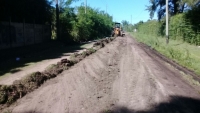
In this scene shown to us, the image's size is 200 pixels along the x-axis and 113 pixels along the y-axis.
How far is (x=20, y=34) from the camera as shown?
20188 mm

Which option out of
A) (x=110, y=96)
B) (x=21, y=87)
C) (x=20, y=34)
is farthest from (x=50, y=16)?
(x=110, y=96)

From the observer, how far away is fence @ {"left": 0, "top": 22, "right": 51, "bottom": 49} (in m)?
17.3

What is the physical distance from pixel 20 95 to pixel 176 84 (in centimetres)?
516

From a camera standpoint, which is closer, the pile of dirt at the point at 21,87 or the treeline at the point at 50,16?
the pile of dirt at the point at 21,87

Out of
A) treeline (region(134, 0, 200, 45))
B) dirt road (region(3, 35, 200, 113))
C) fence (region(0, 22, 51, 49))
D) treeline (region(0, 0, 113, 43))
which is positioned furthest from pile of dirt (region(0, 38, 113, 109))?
treeline (region(134, 0, 200, 45))

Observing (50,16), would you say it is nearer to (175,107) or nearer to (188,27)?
(188,27)

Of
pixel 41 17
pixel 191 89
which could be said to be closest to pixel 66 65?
pixel 191 89

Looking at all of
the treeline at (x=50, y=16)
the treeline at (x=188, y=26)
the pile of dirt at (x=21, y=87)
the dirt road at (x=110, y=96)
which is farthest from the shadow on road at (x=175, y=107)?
the treeline at (x=188, y=26)

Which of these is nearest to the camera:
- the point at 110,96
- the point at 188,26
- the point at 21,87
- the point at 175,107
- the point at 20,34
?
the point at 175,107

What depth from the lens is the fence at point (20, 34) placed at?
17.3 meters

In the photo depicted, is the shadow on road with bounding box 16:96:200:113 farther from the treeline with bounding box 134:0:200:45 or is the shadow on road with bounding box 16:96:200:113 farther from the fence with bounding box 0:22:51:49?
the treeline with bounding box 134:0:200:45

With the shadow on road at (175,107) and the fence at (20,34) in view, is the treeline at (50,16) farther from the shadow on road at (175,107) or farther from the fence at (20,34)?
the shadow on road at (175,107)

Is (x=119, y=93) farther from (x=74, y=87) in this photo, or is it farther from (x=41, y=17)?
(x=41, y=17)

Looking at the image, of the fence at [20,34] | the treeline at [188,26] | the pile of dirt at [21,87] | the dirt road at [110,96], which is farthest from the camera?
the treeline at [188,26]
